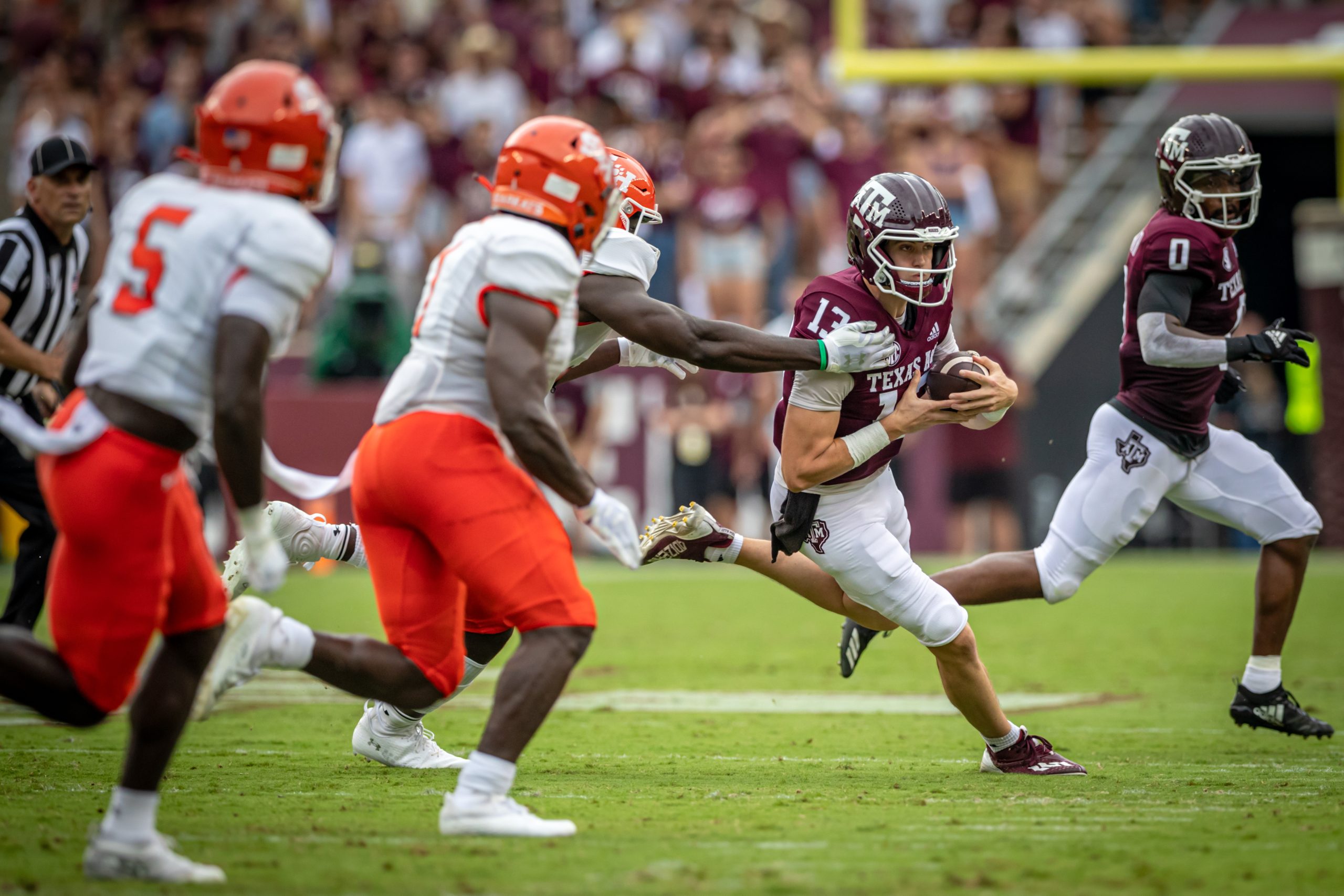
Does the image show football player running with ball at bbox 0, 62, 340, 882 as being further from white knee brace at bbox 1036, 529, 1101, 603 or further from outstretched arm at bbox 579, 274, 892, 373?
white knee brace at bbox 1036, 529, 1101, 603

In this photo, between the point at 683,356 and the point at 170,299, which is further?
the point at 683,356

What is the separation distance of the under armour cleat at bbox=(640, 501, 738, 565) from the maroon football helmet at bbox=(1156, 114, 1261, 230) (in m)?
2.28

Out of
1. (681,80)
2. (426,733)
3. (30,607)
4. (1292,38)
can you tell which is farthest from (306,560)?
(1292,38)

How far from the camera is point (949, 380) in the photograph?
533cm

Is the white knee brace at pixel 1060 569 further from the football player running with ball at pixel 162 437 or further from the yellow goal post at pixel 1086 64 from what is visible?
the yellow goal post at pixel 1086 64

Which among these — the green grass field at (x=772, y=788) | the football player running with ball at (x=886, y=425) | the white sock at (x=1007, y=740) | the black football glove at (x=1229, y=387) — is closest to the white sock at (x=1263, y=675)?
the green grass field at (x=772, y=788)

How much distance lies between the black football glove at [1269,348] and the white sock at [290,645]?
3609 millimetres

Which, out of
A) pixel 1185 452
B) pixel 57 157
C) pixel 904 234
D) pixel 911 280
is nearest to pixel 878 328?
pixel 911 280

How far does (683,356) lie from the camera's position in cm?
487

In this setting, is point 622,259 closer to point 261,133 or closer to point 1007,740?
point 261,133

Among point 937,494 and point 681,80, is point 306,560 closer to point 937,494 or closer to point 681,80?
point 937,494

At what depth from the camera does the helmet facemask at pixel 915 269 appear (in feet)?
16.9

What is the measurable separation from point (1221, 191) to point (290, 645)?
162 inches

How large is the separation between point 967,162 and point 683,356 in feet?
35.9
